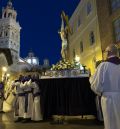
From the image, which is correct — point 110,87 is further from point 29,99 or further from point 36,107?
point 29,99

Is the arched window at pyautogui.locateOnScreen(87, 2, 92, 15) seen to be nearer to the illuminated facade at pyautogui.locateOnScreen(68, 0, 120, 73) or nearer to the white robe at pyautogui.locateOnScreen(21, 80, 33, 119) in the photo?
the illuminated facade at pyautogui.locateOnScreen(68, 0, 120, 73)

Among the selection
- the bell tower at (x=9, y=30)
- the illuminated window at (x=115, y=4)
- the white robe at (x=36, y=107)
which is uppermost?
the bell tower at (x=9, y=30)

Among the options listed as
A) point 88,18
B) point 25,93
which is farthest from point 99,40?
point 25,93

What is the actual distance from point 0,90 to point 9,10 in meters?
54.4

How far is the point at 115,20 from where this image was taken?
47.8 ft

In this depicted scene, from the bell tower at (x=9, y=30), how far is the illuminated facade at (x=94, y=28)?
38.2m

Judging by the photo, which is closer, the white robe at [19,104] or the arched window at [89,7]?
the white robe at [19,104]

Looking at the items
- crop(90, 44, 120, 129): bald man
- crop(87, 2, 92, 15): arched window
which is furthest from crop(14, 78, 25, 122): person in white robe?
crop(87, 2, 92, 15): arched window

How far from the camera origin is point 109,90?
10.5ft

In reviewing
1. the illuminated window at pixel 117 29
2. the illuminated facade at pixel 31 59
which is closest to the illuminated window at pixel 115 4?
the illuminated window at pixel 117 29

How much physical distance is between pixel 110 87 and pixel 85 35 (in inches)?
653

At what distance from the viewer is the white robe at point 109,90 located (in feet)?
10.3

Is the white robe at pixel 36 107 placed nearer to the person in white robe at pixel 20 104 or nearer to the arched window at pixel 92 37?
the person in white robe at pixel 20 104

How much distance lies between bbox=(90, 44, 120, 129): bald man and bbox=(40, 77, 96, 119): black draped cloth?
1.94 metres
